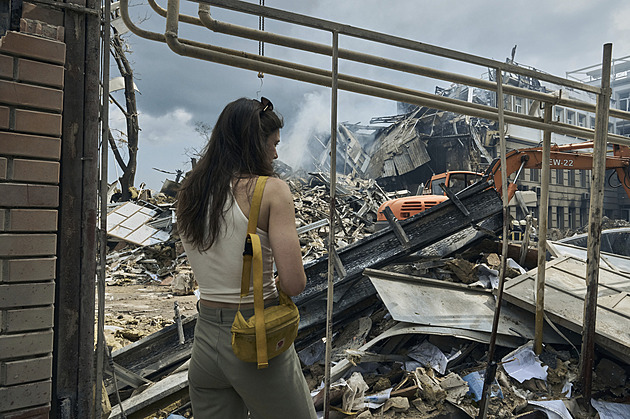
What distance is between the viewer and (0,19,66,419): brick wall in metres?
1.78

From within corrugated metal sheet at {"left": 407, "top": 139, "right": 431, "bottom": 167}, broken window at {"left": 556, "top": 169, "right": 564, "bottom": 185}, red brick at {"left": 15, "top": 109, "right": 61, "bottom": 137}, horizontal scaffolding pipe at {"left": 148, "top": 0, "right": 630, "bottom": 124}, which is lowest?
red brick at {"left": 15, "top": 109, "right": 61, "bottom": 137}

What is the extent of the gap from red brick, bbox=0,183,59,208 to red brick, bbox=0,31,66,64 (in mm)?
571

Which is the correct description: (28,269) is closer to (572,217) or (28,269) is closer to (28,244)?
(28,244)

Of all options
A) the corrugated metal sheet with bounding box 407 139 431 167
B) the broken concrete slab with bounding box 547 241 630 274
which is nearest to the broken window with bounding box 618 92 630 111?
the corrugated metal sheet with bounding box 407 139 431 167

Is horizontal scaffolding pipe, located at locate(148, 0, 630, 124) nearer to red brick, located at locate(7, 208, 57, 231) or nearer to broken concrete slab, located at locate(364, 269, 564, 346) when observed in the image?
red brick, located at locate(7, 208, 57, 231)

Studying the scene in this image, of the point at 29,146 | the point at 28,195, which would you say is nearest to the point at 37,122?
the point at 29,146

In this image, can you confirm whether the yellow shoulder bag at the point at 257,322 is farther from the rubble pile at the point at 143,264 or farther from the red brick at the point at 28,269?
the rubble pile at the point at 143,264

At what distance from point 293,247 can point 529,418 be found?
9.36 feet

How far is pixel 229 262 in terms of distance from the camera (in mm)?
1609

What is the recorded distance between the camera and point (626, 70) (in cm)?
4909

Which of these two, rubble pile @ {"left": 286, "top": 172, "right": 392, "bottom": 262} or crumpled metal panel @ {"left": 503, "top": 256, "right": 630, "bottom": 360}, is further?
rubble pile @ {"left": 286, "top": 172, "right": 392, "bottom": 262}

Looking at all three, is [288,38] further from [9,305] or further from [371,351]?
[371,351]

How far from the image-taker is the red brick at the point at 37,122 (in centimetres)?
180

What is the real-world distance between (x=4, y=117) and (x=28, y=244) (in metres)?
0.55
